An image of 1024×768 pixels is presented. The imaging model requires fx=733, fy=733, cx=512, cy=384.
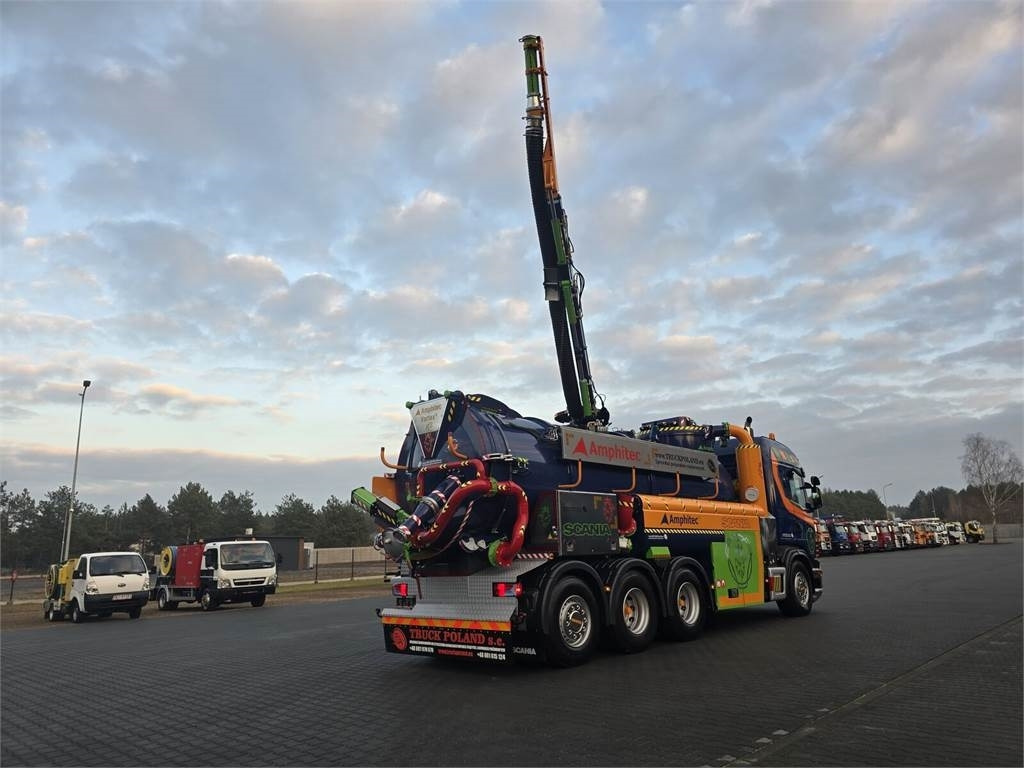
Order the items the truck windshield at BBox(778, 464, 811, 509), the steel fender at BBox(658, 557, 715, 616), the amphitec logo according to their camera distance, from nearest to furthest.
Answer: the amphitec logo, the steel fender at BBox(658, 557, 715, 616), the truck windshield at BBox(778, 464, 811, 509)

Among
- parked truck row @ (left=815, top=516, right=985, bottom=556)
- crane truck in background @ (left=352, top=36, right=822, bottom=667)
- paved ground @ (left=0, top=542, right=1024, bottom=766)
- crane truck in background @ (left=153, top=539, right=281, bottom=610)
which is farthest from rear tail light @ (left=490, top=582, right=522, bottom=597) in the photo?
parked truck row @ (left=815, top=516, right=985, bottom=556)

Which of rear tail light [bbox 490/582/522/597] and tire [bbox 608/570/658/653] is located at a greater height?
rear tail light [bbox 490/582/522/597]

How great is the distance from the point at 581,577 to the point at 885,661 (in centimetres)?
378

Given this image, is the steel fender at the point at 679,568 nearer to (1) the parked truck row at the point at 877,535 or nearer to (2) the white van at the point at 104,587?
(2) the white van at the point at 104,587

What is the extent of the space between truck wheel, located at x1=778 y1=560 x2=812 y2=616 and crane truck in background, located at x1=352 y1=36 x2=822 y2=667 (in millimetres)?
793

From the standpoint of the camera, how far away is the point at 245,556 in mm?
23734

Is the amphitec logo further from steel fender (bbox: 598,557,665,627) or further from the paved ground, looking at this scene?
the paved ground

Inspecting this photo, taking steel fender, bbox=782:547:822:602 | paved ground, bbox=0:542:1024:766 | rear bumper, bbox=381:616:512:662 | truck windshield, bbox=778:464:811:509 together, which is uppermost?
truck windshield, bbox=778:464:811:509

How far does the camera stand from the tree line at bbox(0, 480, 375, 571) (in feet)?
246

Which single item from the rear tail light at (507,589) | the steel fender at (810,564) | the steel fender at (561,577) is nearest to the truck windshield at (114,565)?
the rear tail light at (507,589)

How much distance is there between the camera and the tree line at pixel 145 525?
75.1 meters

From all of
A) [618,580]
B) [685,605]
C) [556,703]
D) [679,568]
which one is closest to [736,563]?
[685,605]

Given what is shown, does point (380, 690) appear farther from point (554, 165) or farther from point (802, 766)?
point (554, 165)

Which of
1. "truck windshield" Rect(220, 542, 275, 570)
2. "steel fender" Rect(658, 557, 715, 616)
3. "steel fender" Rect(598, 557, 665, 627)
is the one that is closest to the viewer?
"steel fender" Rect(598, 557, 665, 627)
